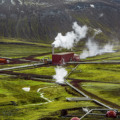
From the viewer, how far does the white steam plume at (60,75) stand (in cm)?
9484

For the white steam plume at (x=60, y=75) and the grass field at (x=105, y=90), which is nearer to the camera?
the grass field at (x=105, y=90)

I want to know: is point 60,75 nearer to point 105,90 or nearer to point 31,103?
point 105,90

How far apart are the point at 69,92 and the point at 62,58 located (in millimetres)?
58882

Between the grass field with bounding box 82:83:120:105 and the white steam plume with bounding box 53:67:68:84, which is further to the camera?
the white steam plume with bounding box 53:67:68:84

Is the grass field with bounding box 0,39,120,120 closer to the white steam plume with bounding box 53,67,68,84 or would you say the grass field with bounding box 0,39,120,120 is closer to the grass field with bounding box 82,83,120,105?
the grass field with bounding box 82,83,120,105

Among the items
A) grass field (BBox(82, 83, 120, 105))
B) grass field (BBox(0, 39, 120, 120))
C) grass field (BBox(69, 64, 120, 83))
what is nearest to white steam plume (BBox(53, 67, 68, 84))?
grass field (BBox(69, 64, 120, 83))

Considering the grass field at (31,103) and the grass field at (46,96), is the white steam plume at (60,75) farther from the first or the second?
the grass field at (31,103)

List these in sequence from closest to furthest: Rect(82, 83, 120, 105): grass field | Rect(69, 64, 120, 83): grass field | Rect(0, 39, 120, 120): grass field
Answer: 1. Rect(0, 39, 120, 120): grass field
2. Rect(82, 83, 120, 105): grass field
3. Rect(69, 64, 120, 83): grass field

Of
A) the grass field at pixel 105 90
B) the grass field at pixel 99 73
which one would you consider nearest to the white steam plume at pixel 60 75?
the grass field at pixel 99 73

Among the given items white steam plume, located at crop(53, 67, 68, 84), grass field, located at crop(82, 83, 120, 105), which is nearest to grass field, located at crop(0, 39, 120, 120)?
grass field, located at crop(82, 83, 120, 105)

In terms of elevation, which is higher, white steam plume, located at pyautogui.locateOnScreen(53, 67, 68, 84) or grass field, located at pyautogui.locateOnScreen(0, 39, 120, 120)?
white steam plume, located at pyautogui.locateOnScreen(53, 67, 68, 84)

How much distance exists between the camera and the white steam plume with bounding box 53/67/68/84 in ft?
311

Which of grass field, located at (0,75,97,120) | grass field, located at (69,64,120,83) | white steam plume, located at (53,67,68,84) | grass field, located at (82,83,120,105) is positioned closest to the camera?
grass field, located at (0,75,97,120)

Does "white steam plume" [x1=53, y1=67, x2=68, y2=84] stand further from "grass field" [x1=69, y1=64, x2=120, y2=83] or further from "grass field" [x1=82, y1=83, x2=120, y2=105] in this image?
"grass field" [x1=82, y1=83, x2=120, y2=105]
